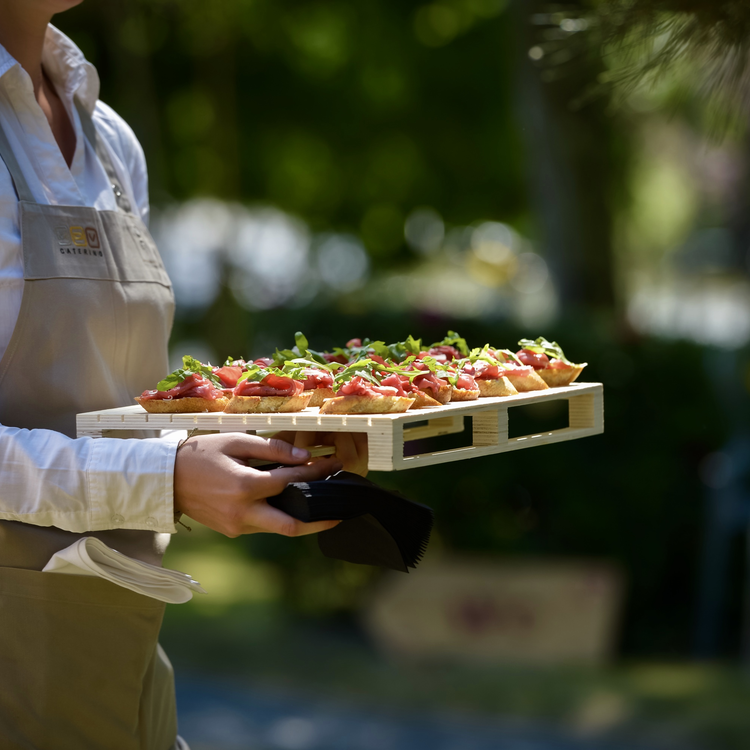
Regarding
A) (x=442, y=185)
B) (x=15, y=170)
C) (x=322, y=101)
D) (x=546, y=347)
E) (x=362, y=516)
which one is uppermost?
(x=322, y=101)

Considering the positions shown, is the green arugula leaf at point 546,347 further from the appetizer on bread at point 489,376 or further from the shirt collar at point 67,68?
the shirt collar at point 67,68

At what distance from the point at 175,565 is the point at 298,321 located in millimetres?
2623

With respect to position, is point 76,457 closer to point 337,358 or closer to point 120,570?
point 120,570

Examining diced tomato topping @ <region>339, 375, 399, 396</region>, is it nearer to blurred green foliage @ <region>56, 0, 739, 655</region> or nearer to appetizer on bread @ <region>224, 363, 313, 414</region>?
appetizer on bread @ <region>224, 363, 313, 414</region>

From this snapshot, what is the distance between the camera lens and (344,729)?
5.30 m

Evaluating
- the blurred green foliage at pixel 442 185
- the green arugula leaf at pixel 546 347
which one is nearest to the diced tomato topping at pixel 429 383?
the green arugula leaf at pixel 546 347

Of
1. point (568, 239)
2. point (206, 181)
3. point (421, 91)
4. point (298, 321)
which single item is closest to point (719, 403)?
point (568, 239)

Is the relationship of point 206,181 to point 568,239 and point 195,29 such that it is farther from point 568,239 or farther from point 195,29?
point 568,239

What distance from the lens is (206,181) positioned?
11875 millimetres

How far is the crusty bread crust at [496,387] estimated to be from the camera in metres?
2.03

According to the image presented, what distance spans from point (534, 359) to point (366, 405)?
0.66 m

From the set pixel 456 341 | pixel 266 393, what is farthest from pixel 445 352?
pixel 266 393

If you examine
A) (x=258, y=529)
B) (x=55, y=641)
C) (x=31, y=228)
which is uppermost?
(x=31, y=228)

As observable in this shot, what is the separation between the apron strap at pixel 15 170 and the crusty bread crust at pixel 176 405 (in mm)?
459
